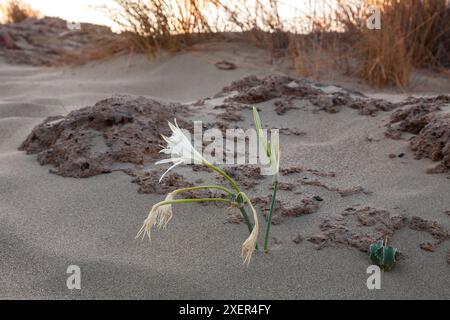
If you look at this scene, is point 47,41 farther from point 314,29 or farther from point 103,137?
point 103,137

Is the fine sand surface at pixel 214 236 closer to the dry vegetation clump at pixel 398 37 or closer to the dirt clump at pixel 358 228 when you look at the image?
the dirt clump at pixel 358 228

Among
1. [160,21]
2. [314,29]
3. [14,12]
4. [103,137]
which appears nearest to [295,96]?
[103,137]

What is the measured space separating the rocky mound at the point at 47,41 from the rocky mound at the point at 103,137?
289 centimetres

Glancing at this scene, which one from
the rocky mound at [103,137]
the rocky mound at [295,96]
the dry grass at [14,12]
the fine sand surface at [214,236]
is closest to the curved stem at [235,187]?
the fine sand surface at [214,236]

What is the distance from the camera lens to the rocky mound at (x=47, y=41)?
17.9 ft

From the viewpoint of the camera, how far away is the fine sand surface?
1.46 m

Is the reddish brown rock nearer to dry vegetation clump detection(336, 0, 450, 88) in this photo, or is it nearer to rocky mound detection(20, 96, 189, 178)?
rocky mound detection(20, 96, 189, 178)

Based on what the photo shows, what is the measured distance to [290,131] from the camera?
2502 mm

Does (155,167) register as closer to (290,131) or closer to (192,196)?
(192,196)

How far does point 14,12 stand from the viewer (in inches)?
311

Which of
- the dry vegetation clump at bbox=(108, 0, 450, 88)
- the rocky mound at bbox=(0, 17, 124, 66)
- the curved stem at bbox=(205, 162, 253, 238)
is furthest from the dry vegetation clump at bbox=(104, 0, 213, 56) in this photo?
the curved stem at bbox=(205, 162, 253, 238)

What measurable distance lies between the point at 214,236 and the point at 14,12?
7.19 m

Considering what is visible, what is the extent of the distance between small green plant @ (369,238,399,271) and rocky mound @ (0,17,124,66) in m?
4.02

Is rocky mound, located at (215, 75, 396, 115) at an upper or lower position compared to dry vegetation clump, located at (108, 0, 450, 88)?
lower
